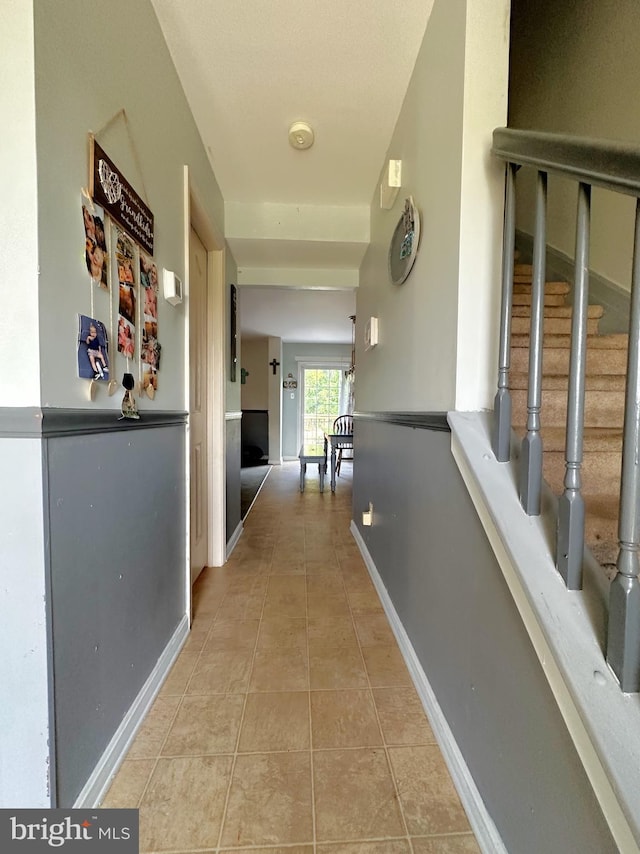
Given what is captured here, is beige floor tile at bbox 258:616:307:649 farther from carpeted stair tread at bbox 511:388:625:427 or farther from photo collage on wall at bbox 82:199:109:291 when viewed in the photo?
photo collage on wall at bbox 82:199:109:291

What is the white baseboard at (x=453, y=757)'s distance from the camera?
2.71ft

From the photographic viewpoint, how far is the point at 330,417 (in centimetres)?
743

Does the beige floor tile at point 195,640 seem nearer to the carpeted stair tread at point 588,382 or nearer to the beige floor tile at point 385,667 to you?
the beige floor tile at point 385,667

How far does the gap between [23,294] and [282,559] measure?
2132mm

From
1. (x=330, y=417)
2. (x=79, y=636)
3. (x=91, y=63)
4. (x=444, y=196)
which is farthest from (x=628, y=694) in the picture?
(x=330, y=417)

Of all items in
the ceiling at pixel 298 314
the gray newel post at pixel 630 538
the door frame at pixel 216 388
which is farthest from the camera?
the ceiling at pixel 298 314

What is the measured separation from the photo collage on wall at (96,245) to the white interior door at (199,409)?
107 centimetres

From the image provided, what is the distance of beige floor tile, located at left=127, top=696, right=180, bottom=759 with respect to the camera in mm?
1068

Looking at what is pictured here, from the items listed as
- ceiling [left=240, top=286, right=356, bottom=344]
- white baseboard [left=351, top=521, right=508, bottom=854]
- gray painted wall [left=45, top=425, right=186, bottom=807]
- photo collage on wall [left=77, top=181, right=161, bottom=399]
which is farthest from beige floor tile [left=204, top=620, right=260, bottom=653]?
ceiling [left=240, top=286, right=356, bottom=344]

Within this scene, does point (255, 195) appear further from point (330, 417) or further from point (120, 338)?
point (330, 417)

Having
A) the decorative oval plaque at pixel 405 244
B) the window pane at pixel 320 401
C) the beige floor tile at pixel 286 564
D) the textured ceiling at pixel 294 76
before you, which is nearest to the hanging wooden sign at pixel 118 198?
the textured ceiling at pixel 294 76

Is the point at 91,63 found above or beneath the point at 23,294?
above

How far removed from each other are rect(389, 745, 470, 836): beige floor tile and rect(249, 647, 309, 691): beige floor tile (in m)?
0.41

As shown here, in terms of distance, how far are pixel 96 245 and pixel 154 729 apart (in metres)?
1.44
